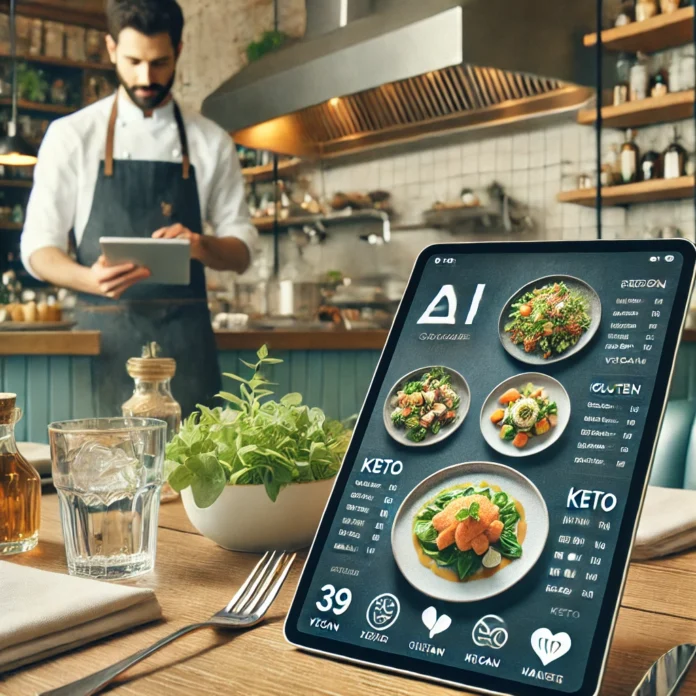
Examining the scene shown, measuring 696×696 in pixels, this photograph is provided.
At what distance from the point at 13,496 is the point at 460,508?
0.44 metres

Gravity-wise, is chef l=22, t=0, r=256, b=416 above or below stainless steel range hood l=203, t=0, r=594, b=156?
below

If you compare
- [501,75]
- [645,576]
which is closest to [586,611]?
[645,576]

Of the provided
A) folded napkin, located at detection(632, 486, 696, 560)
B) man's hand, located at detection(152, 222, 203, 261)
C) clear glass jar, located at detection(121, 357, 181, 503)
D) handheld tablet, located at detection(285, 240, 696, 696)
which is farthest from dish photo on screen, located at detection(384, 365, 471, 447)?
man's hand, located at detection(152, 222, 203, 261)

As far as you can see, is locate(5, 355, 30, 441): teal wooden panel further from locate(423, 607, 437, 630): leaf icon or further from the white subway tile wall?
locate(423, 607, 437, 630): leaf icon

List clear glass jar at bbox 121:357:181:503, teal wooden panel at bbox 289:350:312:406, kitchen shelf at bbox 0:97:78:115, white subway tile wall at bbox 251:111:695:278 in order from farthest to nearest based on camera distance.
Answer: white subway tile wall at bbox 251:111:695:278 < kitchen shelf at bbox 0:97:78:115 < teal wooden panel at bbox 289:350:312:406 < clear glass jar at bbox 121:357:181:503

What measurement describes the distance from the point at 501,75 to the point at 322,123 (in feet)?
3.57

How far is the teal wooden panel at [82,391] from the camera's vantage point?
2.93 m

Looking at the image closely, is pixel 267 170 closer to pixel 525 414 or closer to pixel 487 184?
pixel 487 184

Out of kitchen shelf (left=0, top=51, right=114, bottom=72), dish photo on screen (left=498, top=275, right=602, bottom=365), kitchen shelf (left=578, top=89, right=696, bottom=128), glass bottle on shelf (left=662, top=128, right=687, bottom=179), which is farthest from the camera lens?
glass bottle on shelf (left=662, top=128, right=687, bottom=179)

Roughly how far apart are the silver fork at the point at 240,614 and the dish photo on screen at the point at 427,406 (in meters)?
0.14

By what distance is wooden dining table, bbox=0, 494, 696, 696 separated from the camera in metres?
0.43

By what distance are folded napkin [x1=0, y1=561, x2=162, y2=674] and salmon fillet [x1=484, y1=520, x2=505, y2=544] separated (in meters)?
0.22

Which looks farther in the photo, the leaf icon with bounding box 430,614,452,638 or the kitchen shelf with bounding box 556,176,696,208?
the kitchen shelf with bounding box 556,176,696,208

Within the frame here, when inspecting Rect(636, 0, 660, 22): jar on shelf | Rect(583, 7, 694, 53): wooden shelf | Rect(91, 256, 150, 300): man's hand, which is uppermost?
Rect(636, 0, 660, 22): jar on shelf
